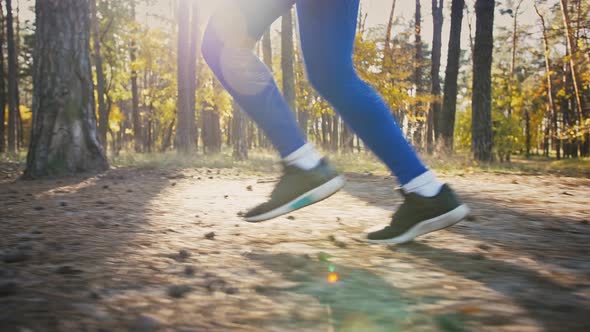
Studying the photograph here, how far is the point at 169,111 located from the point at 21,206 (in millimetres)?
23010

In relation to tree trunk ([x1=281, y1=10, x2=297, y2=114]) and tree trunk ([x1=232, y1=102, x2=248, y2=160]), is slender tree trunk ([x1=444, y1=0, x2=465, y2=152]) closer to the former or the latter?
tree trunk ([x1=281, y1=10, x2=297, y2=114])

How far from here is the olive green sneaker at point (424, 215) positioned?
1945 millimetres

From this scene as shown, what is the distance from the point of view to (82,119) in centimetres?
669

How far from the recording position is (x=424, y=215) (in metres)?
1.95

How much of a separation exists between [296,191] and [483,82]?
423 inches

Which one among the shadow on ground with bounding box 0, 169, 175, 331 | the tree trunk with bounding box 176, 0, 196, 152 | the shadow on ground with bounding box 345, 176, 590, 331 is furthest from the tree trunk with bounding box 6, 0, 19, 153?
the shadow on ground with bounding box 345, 176, 590, 331

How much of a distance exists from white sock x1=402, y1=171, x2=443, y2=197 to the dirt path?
26 cm

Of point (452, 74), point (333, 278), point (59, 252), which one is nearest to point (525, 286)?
point (333, 278)

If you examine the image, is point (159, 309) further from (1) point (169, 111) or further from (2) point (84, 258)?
(1) point (169, 111)

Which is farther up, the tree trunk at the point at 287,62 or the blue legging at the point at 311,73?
the tree trunk at the point at 287,62

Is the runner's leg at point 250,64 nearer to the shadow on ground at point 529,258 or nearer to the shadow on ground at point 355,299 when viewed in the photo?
→ the shadow on ground at point 355,299

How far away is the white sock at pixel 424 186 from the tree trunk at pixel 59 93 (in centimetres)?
577

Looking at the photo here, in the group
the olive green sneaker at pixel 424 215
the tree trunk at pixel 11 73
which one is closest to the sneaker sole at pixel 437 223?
the olive green sneaker at pixel 424 215

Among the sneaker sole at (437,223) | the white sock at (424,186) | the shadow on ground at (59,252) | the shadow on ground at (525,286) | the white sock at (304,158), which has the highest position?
the white sock at (304,158)
